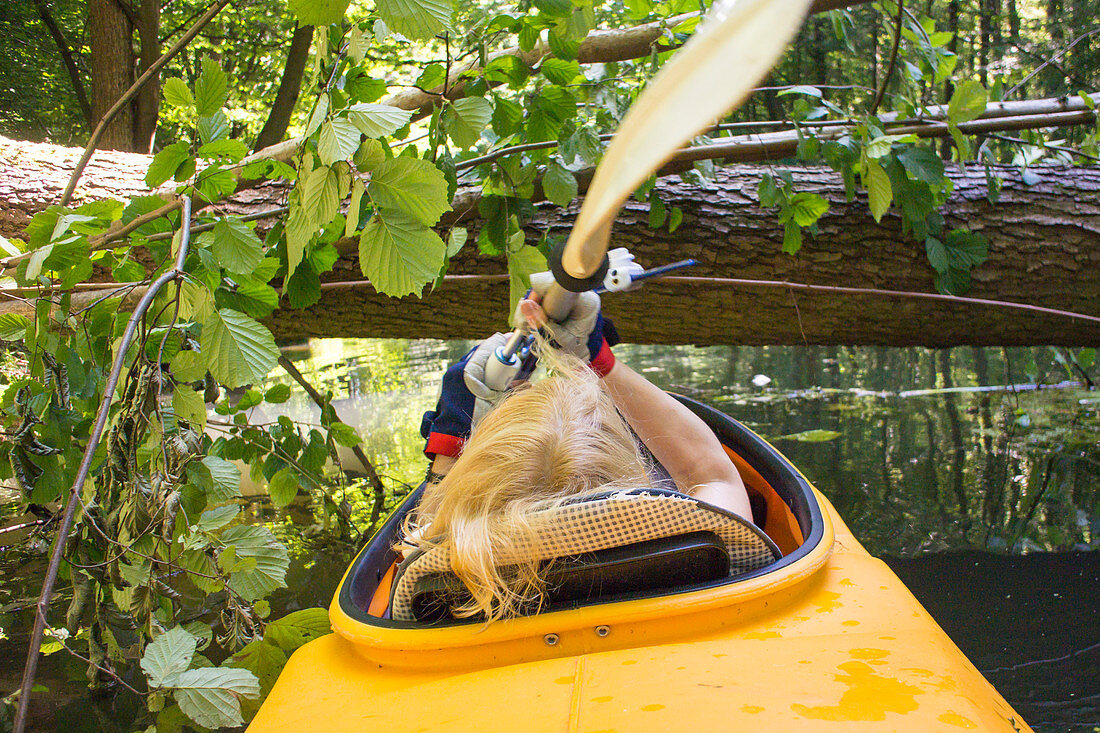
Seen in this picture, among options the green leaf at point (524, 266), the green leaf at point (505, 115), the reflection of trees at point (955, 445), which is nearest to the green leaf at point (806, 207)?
the green leaf at point (505, 115)

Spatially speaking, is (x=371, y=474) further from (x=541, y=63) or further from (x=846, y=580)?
(x=846, y=580)

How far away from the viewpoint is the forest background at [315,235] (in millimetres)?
960

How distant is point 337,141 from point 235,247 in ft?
1.04

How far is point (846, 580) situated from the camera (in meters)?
1.13

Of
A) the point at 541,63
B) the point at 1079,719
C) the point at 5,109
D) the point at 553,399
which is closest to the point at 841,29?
the point at 541,63

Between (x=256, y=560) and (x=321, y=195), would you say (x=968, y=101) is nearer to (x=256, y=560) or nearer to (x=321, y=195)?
(x=321, y=195)

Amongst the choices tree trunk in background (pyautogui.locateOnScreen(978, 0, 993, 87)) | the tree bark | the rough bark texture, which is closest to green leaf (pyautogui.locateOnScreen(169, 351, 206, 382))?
the rough bark texture

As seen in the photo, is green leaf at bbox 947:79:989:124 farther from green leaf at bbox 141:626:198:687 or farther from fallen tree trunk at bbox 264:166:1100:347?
green leaf at bbox 141:626:198:687

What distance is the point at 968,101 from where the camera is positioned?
1.80m

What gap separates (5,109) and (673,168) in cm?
370

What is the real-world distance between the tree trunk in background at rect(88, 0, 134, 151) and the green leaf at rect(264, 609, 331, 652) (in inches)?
137

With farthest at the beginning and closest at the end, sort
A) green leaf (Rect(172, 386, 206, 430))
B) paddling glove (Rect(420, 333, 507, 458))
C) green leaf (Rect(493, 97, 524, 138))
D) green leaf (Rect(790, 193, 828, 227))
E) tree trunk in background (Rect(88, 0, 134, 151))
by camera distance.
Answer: tree trunk in background (Rect(88, 0, 134, 151))
green leaf (Rect(790, 193, 828, 227))
paddling glove (Rect(420, 333, 507, 458))
green leaf (Rect(493, 97, 524, 138))
green leaf (Rect(172, 386, 206, 430))

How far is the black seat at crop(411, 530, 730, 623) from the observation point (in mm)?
995

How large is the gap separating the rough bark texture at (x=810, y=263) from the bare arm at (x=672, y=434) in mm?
858
